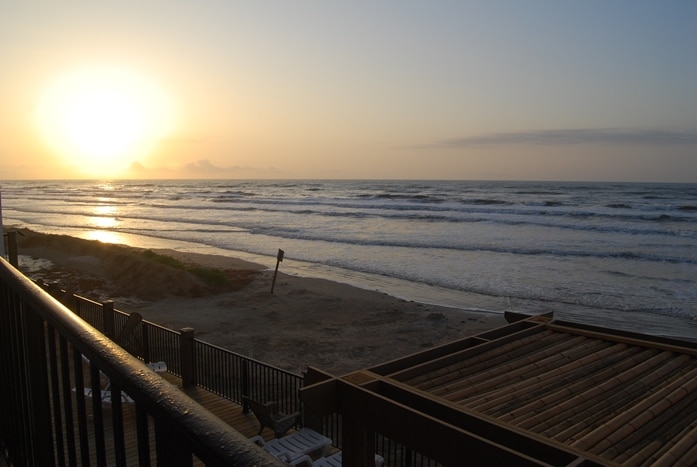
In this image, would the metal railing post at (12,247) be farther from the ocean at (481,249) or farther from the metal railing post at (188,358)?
the ocean at (481,249)

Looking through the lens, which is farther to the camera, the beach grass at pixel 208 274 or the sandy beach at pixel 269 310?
the beach grass at pixel 208 274

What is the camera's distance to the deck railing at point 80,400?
41.1 inches

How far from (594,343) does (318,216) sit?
51722mm

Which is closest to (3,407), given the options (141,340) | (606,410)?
(606,410)

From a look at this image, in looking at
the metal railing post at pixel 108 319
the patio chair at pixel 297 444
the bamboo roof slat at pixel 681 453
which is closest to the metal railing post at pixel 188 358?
the patio chair at pixel 297 444

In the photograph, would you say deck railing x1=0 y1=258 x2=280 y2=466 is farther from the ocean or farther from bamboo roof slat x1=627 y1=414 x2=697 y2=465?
the ocean

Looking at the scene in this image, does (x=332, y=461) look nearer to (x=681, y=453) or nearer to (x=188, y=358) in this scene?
(x=188, y=358)

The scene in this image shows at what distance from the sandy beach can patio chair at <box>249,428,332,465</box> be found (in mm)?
5280

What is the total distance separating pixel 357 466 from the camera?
13.9ft

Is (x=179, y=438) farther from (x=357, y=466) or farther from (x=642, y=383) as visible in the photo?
(x=642, y=383)

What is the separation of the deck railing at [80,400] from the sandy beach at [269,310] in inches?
427

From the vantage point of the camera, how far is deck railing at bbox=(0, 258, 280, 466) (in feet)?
3.43

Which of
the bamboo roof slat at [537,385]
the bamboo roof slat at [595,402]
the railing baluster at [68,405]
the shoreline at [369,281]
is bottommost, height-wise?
the shoreline at [369,281]

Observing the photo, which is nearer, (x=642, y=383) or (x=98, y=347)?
(x=98, y=347)
